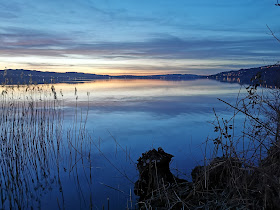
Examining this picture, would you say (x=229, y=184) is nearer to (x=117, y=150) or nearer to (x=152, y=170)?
(x=152, y=170)

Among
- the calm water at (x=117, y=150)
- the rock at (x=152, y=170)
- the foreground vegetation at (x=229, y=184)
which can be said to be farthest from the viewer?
the calm water at (x=117, y=150)

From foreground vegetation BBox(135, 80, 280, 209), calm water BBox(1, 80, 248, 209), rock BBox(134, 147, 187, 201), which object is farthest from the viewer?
calm water BBox(1, 80, 248, 209)

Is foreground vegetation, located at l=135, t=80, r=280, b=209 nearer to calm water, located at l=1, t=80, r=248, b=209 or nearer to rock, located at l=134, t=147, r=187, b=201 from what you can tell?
rock, located at l=134, t=147, r=187, b=201

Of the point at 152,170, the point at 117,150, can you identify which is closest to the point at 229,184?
the point at 152,170

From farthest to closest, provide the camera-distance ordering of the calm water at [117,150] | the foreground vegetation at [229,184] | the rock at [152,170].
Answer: the calm water at [117,150] < the rock at [152,170] < the foreground vegetation at [229,184]

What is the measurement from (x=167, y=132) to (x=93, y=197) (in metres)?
5.81

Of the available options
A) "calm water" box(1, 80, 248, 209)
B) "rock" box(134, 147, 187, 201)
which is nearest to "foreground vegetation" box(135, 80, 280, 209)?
"rock" box(134, 147, 187, 201)

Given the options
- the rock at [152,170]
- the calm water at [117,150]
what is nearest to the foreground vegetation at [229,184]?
the rock at [152,170]

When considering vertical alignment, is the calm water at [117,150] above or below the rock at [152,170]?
below

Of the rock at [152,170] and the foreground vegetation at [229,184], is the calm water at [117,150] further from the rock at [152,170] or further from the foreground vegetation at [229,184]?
the foreground vegetation at [229,184]

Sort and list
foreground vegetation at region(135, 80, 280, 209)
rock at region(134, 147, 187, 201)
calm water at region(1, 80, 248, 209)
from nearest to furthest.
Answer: foreground vegetation at region(135, 80, 280, 209) < rock at region(134, 147, 187, 201) < calm water at region(1, 80, 248, 209)

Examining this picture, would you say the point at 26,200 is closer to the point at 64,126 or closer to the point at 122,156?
the point at 122,156

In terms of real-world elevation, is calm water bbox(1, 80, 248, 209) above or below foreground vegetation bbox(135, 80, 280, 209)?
below

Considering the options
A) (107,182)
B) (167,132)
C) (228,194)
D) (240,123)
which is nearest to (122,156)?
(107,182)
